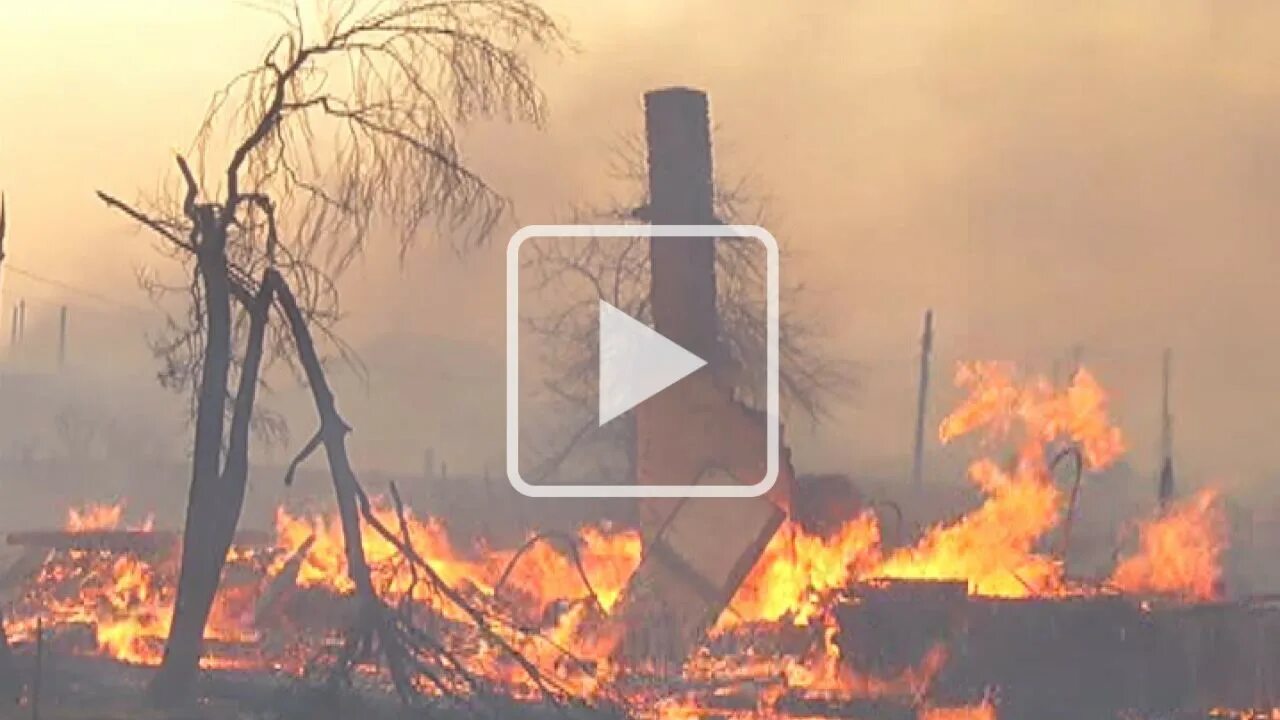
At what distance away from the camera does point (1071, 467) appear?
Answer: 50.1m

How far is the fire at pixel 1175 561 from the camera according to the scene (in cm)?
2575

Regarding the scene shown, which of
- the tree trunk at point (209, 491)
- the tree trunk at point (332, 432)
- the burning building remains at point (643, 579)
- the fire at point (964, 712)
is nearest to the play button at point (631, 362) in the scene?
the burning building remains at point (643, 579)

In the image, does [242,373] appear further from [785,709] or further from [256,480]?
[256,480]

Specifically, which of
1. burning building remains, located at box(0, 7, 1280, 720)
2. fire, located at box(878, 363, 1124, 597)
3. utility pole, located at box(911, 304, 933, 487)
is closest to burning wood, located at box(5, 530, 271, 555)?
burning building remains, located at box(0, 7, 1280, 720)

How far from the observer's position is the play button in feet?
89.4

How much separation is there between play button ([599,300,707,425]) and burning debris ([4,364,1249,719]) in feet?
7.66

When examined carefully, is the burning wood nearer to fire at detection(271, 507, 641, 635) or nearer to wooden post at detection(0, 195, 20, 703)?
fire at detection(271, 507, 641, 635)

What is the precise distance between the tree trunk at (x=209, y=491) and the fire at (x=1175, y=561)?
13064 millimetres

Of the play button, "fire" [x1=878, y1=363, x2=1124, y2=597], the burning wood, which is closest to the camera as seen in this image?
"fire" [x1=878, y1=363, x2=1124, y2=597]

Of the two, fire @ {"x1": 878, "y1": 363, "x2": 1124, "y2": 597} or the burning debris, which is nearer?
the burning debris

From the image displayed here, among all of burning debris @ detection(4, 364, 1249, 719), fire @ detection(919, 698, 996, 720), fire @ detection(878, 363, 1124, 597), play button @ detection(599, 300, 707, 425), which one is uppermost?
play button @ detection(599, 300, 707, 425)

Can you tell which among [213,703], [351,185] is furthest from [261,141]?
[213,703]

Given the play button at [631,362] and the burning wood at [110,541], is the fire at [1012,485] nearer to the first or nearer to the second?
the play button at [631,362]

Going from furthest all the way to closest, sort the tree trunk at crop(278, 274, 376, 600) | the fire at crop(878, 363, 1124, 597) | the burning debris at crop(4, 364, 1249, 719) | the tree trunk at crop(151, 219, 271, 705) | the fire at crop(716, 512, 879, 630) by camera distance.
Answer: the fire at crop(716, 512, 879, 630) → the fire at crop(878, 363, 1124, 597) → the burning debris at crop(4, 364, 1249, 719) → the tree trunk at crop(151, 219, 271, 705) → the tree trunk at crop(278, 274, 376, 600)
